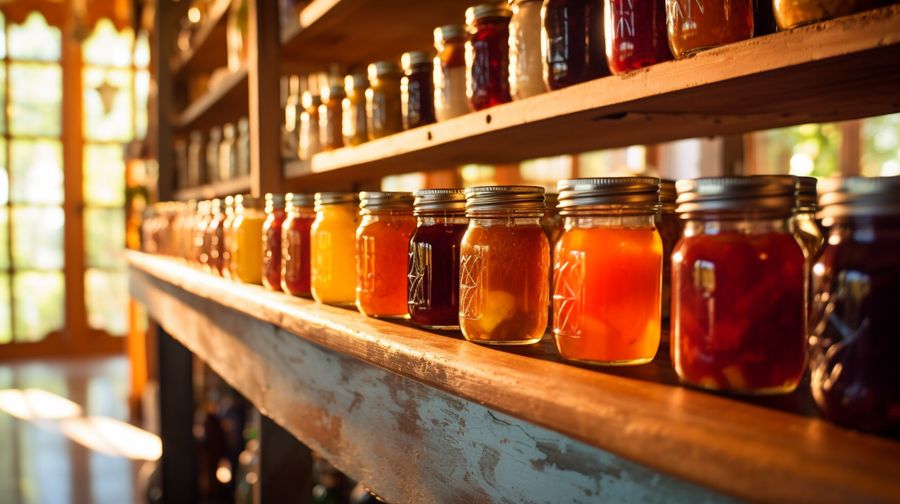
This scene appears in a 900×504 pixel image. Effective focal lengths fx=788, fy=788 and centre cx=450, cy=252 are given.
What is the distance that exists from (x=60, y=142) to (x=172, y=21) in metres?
3.76

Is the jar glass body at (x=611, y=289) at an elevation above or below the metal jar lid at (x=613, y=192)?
below

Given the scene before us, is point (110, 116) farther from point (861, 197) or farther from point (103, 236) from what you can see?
point (861, 197)

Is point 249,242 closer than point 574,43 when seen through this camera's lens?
No

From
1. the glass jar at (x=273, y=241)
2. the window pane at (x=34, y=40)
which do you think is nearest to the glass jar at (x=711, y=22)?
the glass jar at (x=273, y=241)

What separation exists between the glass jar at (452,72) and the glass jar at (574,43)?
9.4 inches

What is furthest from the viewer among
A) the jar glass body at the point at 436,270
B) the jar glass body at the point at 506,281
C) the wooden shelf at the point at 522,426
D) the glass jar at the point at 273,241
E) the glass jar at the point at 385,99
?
the glass jar at the point at 273,241

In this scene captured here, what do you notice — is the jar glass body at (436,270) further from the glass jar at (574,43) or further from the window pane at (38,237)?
the window pane at (38,237)

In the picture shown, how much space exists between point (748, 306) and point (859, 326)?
0.29 feet

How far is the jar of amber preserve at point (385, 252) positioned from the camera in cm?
103

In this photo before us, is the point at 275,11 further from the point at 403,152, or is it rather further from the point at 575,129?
the point at 575,129

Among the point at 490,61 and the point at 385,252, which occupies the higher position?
the point at 490,61

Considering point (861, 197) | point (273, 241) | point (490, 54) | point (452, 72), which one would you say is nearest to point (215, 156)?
point (273, 241)

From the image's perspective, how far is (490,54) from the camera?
983 mm

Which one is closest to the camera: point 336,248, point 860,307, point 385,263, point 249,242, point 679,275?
point 860,307
